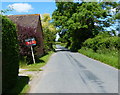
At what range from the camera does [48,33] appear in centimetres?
4328

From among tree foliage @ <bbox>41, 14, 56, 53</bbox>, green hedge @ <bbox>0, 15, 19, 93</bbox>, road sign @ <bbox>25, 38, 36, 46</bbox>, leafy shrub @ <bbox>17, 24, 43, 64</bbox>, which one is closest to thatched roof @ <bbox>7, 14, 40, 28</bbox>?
tree foliage @ <bbox>41, 14, 56, 53</bbox>

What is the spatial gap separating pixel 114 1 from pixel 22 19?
2453cm

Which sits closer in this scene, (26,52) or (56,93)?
(56,93)

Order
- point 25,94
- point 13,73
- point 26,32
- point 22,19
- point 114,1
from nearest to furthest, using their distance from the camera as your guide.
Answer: point 25,94 < point 13,73 < point 26,32 < point 22,19 < point 114,1

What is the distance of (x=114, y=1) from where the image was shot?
4397 centimetres

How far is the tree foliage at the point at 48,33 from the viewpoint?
131 ft

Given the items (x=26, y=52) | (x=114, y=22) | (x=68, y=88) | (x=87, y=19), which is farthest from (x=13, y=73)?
(x=114, y=22)

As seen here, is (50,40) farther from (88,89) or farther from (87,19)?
(88,89)

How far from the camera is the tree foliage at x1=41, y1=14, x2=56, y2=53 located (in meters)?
40.0

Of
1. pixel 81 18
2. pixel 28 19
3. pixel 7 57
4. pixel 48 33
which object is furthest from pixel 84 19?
pixel 7 57

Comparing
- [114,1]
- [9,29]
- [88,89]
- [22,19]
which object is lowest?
[88,89]

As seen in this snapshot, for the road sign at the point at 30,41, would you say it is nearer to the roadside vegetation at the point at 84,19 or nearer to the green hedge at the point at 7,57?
the green hedge at the point at 7,57

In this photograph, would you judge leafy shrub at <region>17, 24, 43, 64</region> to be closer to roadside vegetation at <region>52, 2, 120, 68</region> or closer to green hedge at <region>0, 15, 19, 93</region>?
green hedge at <region>0, 15, 19, 93</region>

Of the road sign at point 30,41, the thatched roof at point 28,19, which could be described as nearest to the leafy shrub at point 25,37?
the road sign at point 30,41
